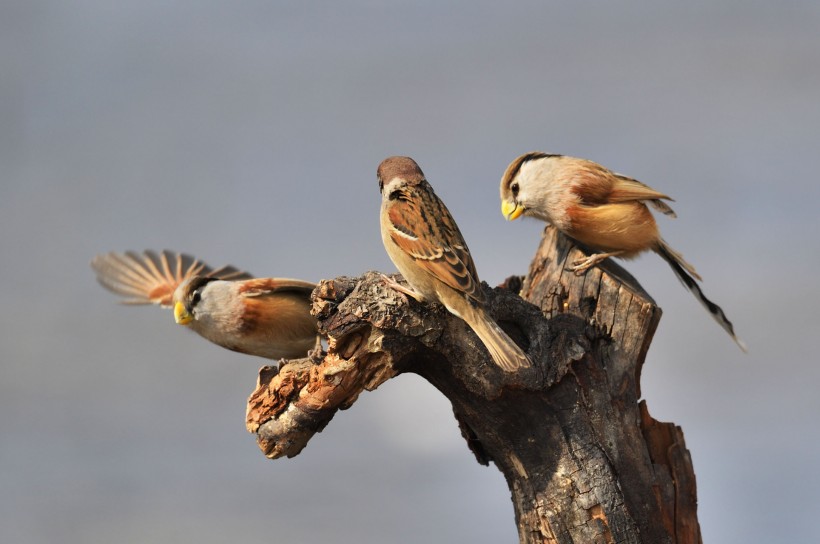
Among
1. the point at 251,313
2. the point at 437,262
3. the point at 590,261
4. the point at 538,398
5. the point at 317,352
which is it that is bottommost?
the point at 538,398

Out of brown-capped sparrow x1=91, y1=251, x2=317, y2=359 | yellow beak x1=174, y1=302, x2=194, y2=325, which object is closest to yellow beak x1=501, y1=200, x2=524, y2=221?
brown-capped sparrow x1=91, y1=251, x2=317, y2=359

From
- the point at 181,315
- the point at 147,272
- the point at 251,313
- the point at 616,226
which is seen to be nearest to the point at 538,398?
the point at 616,226

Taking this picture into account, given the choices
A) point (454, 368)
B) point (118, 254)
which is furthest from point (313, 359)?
point (118, 254)

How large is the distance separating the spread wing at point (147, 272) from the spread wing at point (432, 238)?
2.47m

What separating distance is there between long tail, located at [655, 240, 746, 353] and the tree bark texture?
48cm

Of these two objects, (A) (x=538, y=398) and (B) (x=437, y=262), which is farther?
(A) (x=538, y=398)

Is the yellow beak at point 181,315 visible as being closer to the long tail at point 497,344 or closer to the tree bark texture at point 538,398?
the tree bark texture at point 538,398

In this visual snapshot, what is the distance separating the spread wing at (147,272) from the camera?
7.24 meters

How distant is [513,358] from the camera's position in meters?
4.80

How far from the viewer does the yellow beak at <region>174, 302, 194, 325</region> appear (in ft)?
21.0

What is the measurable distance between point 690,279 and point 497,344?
2.25m

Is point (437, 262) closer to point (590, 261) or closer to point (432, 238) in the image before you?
point (432, 238)

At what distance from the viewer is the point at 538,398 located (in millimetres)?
5438

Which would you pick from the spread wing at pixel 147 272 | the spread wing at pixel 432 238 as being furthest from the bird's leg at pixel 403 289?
the spread wing at pixel 147 272
